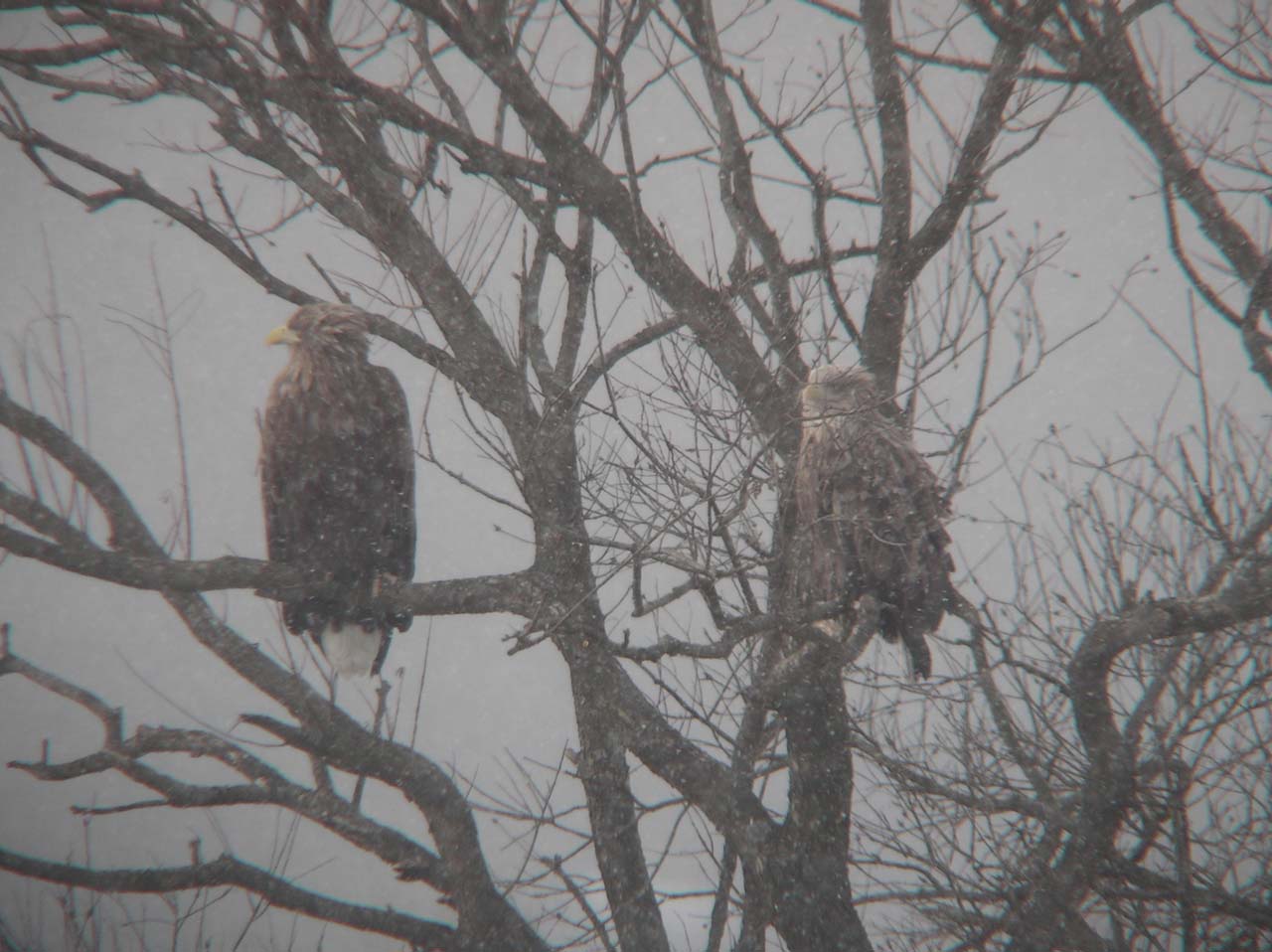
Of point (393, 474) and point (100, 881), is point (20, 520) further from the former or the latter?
point (393, 474)

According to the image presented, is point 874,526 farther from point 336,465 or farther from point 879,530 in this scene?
point 336,465

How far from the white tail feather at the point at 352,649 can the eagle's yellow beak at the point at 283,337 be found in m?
1.20

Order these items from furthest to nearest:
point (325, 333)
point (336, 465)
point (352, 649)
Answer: point (352, 649), point (325, 333), point (336, 465)

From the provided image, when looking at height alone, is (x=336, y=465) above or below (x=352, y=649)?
above

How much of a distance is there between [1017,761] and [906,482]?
37.4 inches

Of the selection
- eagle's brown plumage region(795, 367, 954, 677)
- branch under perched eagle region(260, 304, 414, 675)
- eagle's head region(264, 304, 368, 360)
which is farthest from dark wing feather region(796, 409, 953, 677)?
eagle's head region(264, 304, 368, 360)

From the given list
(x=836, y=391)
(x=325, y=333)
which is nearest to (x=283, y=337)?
(x=325, y=333)

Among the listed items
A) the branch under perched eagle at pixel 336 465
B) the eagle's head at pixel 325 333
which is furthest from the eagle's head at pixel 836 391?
the eagle's head at pixel 325 333

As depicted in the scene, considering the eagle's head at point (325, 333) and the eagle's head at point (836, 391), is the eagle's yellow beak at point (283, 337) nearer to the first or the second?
the eagle's head at point (325, 333)

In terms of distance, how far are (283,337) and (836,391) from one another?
218cm

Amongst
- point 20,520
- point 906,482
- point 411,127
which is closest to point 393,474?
point 20,520

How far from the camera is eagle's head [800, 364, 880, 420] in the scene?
2680mm

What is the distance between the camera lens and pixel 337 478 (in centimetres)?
352

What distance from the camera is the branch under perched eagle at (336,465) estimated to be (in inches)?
138
